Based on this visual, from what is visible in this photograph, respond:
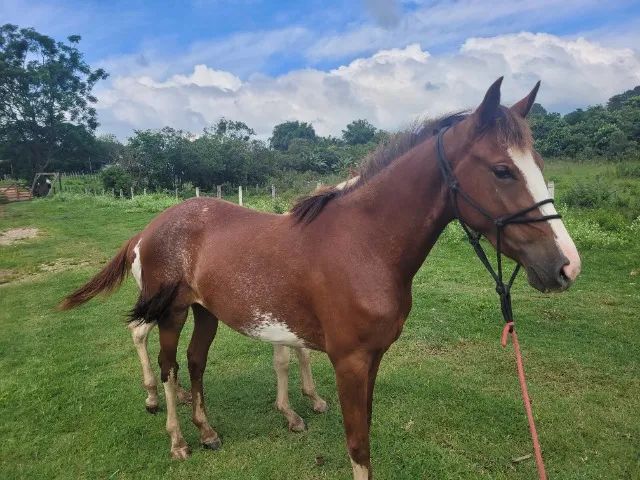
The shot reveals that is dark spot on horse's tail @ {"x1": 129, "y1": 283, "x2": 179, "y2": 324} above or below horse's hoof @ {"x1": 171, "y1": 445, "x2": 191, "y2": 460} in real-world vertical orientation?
above

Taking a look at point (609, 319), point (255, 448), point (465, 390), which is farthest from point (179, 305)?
point (609, 319)

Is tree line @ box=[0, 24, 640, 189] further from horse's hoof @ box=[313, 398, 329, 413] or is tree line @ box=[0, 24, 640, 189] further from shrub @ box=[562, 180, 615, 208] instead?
horse's hoof @ box=[313, 398, 329, 413]

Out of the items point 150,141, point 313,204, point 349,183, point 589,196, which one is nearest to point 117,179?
point 150,141

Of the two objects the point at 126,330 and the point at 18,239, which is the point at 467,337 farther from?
the point at 18,239

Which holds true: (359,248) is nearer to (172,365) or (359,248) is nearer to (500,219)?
(500,219)

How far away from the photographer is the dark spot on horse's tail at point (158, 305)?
356 centimetres

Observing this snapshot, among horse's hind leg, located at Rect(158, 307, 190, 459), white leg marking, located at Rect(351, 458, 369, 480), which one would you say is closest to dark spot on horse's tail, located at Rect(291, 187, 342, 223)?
horse's hind leg, located at Rect(158, 307, 190, 459)

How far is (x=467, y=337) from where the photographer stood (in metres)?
5.57

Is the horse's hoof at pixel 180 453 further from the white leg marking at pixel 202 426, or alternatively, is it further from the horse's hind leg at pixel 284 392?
the horse's hind leg at pixel 284 392

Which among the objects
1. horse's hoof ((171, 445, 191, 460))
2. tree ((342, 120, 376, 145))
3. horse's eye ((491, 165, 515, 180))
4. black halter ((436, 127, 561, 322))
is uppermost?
tree ((342, 120, 376, 145))

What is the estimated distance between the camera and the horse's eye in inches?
80.7

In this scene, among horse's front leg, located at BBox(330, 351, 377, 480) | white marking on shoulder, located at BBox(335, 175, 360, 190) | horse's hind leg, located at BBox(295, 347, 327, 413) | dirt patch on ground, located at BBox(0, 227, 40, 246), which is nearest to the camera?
horse's front leg, located at BBox(330, 351, 377, 480)

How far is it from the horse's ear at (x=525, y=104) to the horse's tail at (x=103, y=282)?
3513mm

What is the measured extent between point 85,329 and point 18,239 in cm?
1019
